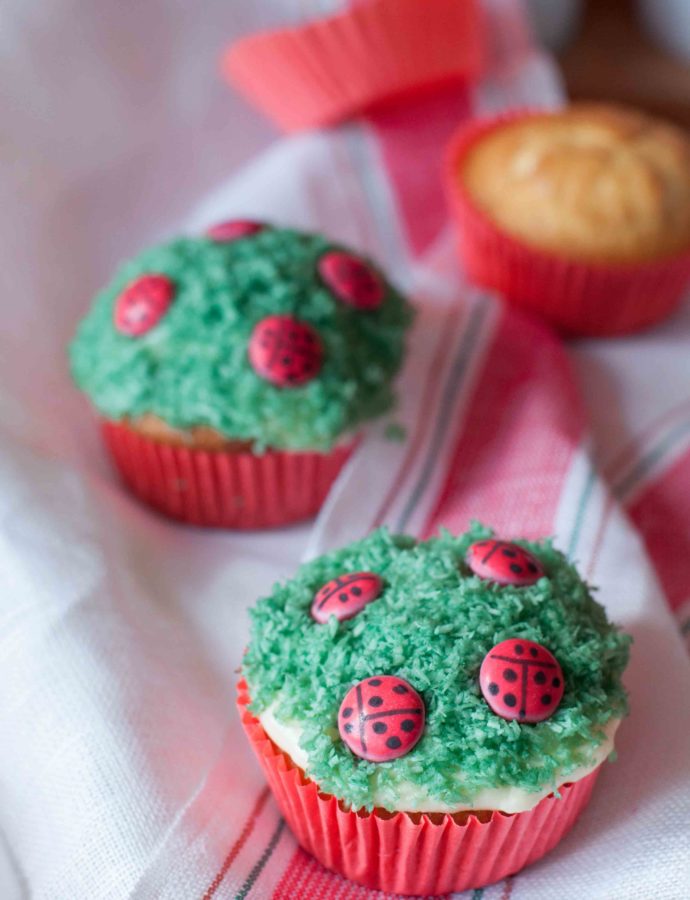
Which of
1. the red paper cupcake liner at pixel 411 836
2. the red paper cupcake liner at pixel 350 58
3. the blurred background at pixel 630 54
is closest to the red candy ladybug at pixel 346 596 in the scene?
the red paper cupcake liner at pixel 411 836

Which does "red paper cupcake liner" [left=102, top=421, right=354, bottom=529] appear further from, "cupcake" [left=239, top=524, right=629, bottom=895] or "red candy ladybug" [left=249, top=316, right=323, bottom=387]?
"cupcake" [left=239, top=524, right=629, bottom=895]

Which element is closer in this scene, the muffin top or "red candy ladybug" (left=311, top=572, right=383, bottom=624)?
"red candy ladybug" (left=311, top=572, right=383, bottom=624)

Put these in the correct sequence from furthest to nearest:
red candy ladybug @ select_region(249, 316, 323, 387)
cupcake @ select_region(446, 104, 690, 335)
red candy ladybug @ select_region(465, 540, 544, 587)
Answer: cupcake @ select_region(446, 104, 690, 335)
red candy ladybug @ select_region(249, 316, 323, 387)
red candy ladybug @ select_region(465, 540, 544, 587)

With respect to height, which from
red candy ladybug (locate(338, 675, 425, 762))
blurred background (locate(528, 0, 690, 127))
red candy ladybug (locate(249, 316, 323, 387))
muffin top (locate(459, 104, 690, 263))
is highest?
red candy ladybug (locate(249, 316, 323, 387))

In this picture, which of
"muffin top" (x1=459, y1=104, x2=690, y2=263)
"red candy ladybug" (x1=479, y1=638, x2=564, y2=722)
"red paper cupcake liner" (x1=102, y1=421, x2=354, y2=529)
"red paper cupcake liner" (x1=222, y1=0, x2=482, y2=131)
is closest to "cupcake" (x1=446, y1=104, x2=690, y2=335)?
"muffin top" (x1=459, y1=104, x2=690, y2=263)

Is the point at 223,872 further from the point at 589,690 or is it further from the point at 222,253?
the point at 222,253

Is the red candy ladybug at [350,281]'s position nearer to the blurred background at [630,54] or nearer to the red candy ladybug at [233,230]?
the red candy ladybug at [233,230]
